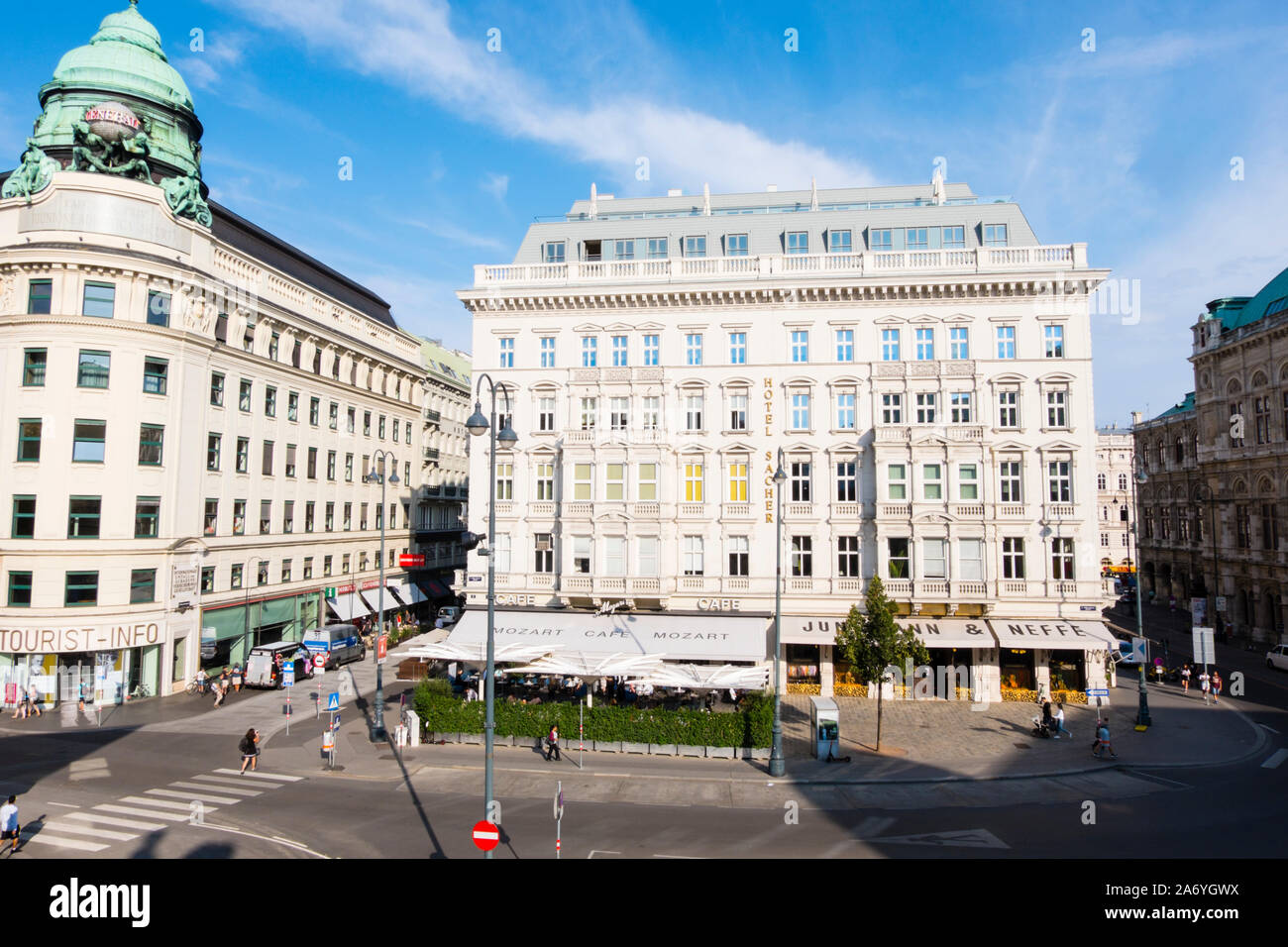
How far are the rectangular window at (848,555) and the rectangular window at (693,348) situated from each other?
449 inches

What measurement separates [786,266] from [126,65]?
3666 centimetres

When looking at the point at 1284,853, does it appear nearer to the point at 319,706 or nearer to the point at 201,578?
the point at 319,706

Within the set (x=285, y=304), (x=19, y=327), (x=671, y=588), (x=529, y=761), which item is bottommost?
(x=529, y=761)

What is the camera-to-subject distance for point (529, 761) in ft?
85.3

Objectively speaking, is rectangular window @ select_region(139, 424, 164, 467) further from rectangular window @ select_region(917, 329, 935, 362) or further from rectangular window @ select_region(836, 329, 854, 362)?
rectangular window @ select_region(917, 329, 935, 362)

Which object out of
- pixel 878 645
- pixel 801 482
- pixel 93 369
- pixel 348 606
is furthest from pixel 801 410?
pixel 93 369

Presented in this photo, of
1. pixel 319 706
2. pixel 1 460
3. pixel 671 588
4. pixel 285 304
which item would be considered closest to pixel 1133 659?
pixel 671 588

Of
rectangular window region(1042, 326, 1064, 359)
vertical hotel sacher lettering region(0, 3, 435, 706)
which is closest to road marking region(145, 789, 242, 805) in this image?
vertical hotel sacher lettering region(0, 3, 435, 706)

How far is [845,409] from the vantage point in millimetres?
35750

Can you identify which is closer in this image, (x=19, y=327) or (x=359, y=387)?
(x=19, y=327)

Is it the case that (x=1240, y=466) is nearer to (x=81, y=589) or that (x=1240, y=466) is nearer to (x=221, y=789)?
(x=221, y=789)

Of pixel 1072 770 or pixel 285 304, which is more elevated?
pixel 285 304

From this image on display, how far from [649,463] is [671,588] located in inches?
245

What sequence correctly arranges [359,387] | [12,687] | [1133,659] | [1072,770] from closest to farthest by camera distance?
1. [1072,770]
2. [12,687]
3. [1133,659]
4. [359,387]
